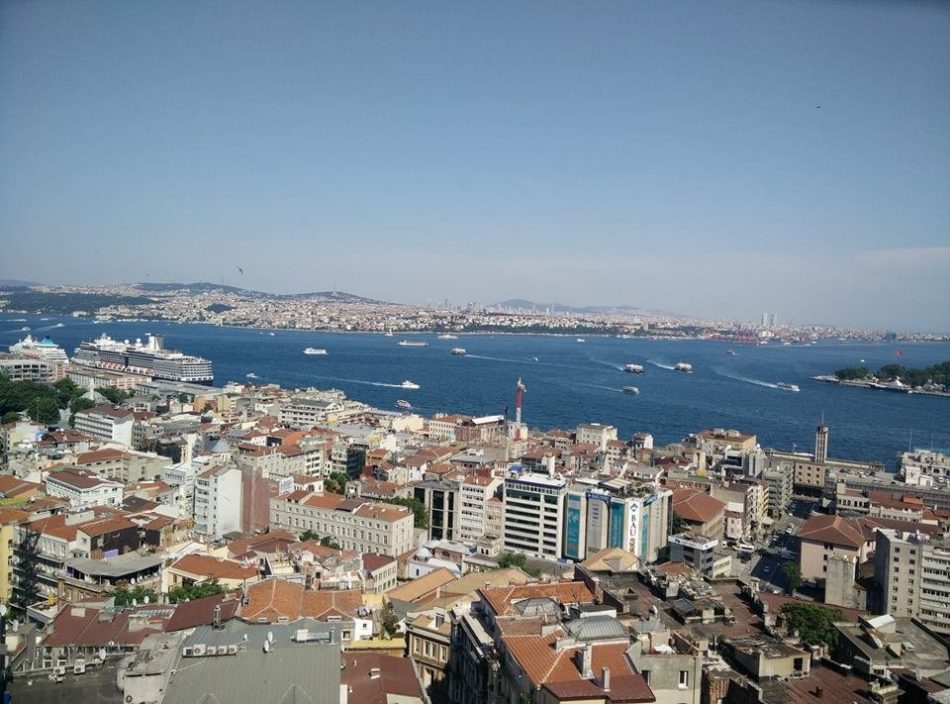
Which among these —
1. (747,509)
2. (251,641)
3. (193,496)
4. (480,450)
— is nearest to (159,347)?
(480,450)

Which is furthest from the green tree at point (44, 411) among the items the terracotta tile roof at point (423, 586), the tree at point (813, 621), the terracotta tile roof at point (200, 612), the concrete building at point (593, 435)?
the tree at point (813, 621)

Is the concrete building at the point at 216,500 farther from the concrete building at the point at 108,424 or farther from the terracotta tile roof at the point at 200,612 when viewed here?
the concrete building at the point at 108,424

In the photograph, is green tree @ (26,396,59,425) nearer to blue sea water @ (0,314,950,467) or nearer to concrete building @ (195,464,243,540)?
concrete building @ (195,464,243,540)

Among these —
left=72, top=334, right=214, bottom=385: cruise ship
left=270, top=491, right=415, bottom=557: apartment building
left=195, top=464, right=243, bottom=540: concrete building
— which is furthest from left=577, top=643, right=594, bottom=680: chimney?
left=72, top=334, right=214, bottom=385: cruise ship

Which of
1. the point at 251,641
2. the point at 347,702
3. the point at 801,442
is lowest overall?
the point at 801,442

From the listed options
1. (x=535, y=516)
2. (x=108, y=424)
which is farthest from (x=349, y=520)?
(x=108, y=424)

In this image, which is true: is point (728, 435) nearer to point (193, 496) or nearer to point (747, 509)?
point (747, 509)

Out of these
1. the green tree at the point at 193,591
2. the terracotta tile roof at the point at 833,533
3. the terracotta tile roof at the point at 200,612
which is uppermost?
the terracotta tile roof at the point at 200,612
